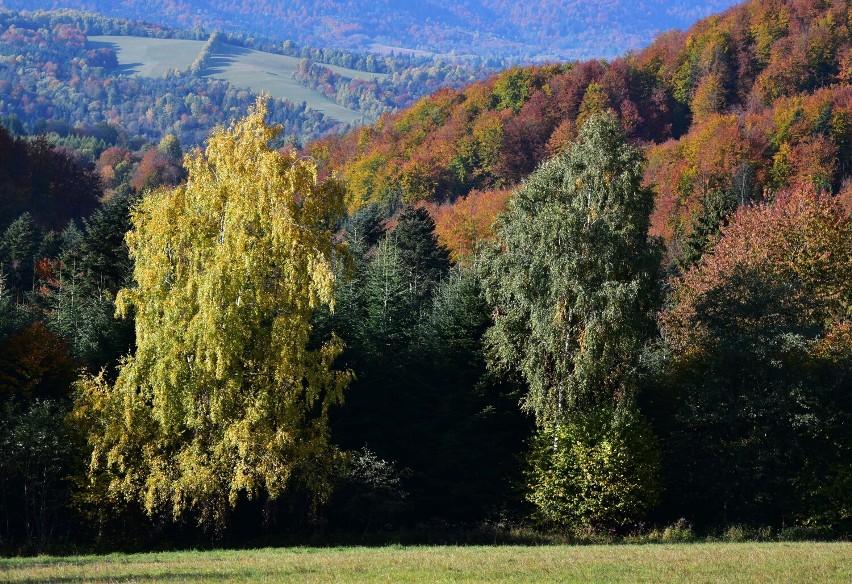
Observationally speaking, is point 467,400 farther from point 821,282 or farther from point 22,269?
point 22,269

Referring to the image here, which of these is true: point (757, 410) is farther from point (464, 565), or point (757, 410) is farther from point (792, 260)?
point (464, 565)

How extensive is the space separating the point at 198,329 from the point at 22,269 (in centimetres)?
4719

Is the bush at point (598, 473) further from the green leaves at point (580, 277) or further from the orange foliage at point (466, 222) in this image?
the orange foliage at point (466, 222)

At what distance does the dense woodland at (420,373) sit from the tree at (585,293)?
11 centimetres

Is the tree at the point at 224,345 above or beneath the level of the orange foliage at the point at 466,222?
beneath

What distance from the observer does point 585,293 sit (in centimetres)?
3659

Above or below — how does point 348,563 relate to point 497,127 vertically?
Result: below

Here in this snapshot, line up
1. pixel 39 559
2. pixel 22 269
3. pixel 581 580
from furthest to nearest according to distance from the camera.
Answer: pixel 22 269 → pixel 39 559 → pixel 581 580

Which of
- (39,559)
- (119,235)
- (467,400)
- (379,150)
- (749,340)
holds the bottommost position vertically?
(39,559)

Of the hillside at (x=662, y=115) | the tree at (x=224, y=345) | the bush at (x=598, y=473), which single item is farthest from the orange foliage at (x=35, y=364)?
the hillside at (x=662, y=115)

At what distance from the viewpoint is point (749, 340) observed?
3903 centimetres

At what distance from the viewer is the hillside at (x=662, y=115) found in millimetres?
113188

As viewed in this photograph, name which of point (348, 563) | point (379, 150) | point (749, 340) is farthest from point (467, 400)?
point (379, 150)

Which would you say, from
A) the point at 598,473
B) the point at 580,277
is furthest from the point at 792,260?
the point at 598,473
